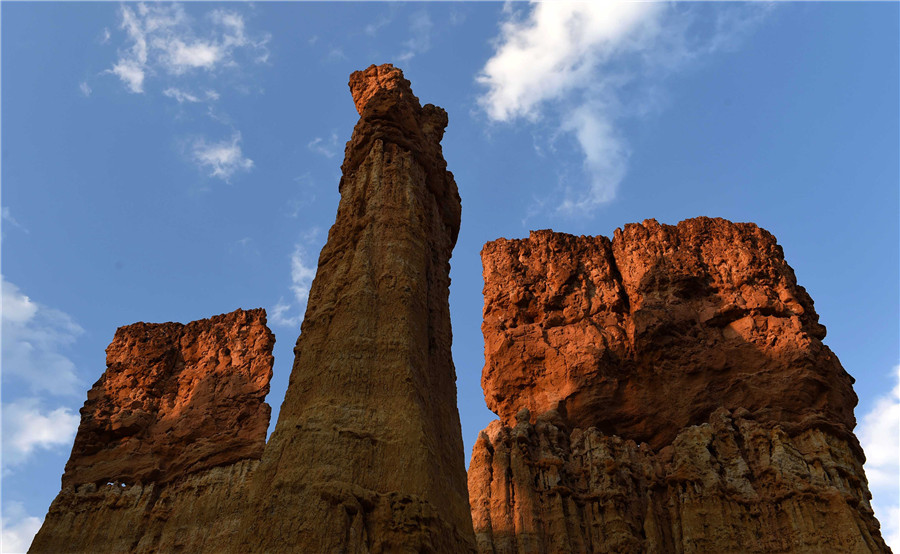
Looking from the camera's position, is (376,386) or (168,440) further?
(168,440)

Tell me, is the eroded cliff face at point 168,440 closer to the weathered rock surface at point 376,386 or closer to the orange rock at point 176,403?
the orange rock at point 176,403

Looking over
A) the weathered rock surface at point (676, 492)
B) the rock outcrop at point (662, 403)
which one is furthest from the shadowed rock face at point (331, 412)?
the rock outcrop at point (662, 403)

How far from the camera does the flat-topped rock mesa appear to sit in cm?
2250

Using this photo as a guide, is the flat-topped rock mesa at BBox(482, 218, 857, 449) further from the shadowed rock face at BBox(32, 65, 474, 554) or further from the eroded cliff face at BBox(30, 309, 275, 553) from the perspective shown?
the eroded cliff face at BBox(30, 309, 275, 553)

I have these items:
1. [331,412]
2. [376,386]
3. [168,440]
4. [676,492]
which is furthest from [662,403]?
[168,440]

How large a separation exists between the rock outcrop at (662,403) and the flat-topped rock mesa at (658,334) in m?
0.05

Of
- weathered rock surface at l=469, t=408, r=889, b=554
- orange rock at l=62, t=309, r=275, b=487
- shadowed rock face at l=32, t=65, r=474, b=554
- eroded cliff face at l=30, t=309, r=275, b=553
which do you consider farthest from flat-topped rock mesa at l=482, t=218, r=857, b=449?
eroded cliff face at l=30, t=309, r=275, b=553

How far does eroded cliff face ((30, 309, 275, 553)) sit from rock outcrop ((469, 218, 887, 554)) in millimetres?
8002

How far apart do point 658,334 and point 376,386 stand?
1474 cm

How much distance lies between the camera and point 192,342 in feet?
96.3

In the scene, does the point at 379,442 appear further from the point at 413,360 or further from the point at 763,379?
the point at 763,379

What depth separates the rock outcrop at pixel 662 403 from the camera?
19.7 meters

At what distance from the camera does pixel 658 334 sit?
24391 millimetres

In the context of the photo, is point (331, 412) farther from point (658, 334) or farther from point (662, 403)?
point (658, 334)
